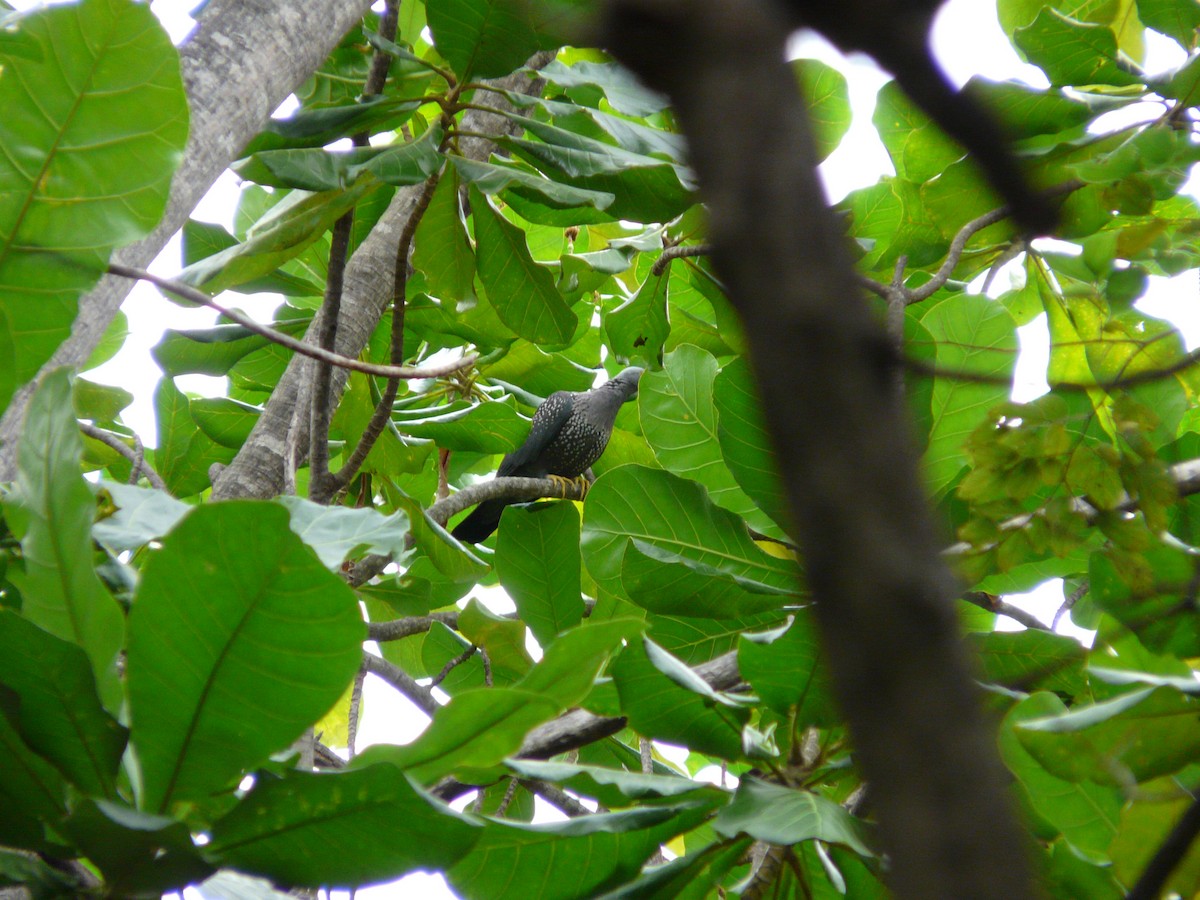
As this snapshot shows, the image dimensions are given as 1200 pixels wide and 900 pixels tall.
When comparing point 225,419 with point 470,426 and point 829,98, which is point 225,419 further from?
point 829,98

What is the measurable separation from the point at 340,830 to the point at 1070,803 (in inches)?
36.1

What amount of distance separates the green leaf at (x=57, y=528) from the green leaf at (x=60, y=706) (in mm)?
34

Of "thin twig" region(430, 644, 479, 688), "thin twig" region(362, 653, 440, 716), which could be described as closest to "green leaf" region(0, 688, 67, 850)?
"thin twig" region(430, 644, 479, 688)

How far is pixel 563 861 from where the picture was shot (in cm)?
139

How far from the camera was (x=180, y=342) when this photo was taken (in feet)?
8.27

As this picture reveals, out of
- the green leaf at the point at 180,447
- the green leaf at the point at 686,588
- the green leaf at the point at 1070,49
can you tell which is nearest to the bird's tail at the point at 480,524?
the green leaf at the point at 180,447

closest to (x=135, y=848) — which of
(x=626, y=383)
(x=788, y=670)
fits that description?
(x=788, y=670)

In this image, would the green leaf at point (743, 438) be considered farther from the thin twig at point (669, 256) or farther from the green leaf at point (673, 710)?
the thin twig at point (669, 256)

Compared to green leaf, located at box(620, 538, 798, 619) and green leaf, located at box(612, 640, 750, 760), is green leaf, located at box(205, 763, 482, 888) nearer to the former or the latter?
green leaf, located at box(612, 640, 750, 760)

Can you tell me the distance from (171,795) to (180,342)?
64.9 inches

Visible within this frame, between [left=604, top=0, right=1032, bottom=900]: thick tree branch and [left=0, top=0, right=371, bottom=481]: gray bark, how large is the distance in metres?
1.38

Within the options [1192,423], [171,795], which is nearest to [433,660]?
[171,795]

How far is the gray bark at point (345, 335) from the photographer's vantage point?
2131 mm

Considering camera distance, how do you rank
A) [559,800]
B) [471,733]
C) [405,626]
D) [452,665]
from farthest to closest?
[405,626] → [452,665] → [559,800] → [471,733]
